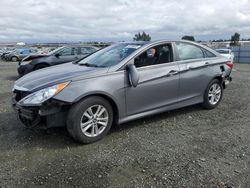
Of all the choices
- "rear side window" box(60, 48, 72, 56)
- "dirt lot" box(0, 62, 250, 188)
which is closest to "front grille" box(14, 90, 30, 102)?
"dirt lot" box(0, 62, 250, 188)

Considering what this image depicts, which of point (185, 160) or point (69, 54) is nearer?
point (185, 160)

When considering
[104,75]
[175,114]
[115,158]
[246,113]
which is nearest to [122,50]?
[104,75]

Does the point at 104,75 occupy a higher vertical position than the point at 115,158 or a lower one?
higher

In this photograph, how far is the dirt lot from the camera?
3021 mm

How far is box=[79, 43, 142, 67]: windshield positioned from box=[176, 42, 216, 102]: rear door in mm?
984

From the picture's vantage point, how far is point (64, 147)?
3859mm

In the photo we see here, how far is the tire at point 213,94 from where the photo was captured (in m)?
5.55

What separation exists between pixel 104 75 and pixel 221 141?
2.05 metres

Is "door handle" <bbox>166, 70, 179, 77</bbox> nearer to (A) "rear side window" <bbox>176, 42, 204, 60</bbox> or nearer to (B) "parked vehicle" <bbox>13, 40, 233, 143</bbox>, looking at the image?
(B) "parked vehicle" <bbox>13, 40, 233, 143</bbox>

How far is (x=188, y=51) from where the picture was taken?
5277mm

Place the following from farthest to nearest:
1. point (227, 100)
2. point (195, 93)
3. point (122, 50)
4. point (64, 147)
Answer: point (227, 100), point (195, 93), point (122, 50), point (64, 147)

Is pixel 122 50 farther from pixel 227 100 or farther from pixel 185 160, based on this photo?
pixel 227 100

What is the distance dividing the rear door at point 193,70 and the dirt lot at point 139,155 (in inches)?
20.8

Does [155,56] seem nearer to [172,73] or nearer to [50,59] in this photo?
[172,73]
